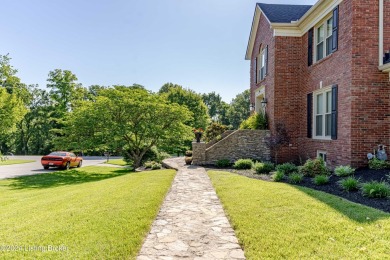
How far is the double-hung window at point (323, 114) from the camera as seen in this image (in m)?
10.4

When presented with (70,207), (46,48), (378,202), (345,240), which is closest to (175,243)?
(345,240)

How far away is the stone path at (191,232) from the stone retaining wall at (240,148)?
21.2 feet

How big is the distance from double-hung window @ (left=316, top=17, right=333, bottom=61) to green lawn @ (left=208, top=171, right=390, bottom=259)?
6620mm

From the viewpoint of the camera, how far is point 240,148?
525 inches

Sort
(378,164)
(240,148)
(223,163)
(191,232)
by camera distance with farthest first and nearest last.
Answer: (240,148), (223,163), (378,164), (191,232)

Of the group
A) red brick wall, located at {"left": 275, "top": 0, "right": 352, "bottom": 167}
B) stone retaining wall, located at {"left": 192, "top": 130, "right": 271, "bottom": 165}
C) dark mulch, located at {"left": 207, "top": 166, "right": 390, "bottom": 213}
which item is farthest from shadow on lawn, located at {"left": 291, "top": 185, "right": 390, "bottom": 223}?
stone retaining wall, located at {"left": 192, "top": 130, "right": 271, "bottom": 165}

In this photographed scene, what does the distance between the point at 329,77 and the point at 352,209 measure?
6.53 m

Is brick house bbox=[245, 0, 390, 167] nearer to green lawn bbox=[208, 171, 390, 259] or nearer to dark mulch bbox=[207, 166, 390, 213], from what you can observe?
dark mulch bbox=[207, 166, 390, 213]

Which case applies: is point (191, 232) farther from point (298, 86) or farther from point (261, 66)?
point (261, 66)

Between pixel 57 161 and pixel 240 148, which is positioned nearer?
pixel 240 148

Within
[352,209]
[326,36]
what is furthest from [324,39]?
[352,209]

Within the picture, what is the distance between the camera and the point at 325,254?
3309 mm

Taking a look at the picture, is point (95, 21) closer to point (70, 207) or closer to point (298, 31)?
point (298, 31)

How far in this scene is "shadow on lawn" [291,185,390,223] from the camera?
4.45 metres
